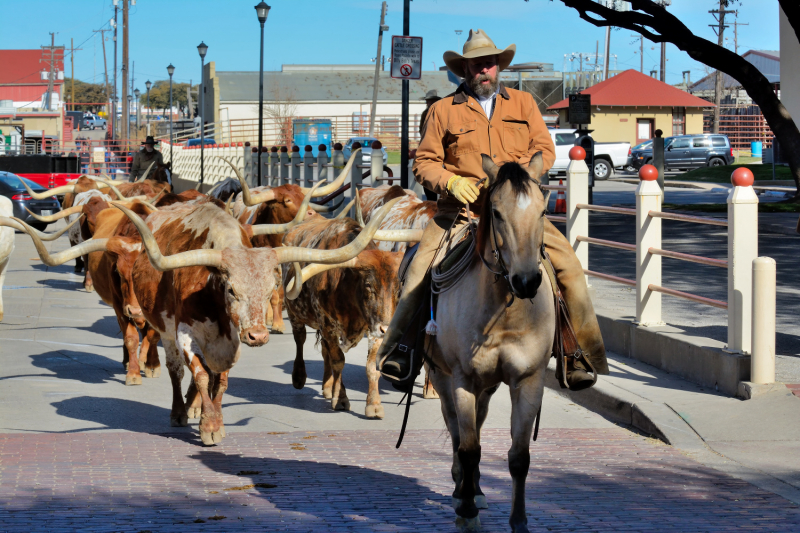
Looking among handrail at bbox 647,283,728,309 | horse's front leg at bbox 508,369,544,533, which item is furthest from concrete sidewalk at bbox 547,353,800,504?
horse's front leg at bbox 508,369,544,533

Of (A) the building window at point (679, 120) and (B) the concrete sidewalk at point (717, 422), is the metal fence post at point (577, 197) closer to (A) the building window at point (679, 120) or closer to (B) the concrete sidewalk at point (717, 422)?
(B) the concrete sidewalk at point (717, 422)

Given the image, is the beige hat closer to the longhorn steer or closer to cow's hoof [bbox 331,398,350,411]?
the longhorn steer

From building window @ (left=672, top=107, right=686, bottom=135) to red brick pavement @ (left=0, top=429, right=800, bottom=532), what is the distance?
55.0 meters

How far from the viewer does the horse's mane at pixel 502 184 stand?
183 inches

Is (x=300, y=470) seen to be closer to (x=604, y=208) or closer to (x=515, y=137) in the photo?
(x=515, y=137)

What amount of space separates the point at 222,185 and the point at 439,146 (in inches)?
401

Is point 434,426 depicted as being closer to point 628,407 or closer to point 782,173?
point 628,407

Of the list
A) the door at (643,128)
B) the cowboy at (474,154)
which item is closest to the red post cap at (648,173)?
the cowboy at (474,154)

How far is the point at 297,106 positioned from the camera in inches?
2815

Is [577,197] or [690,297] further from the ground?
[577,197]

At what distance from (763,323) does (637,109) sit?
174 feet

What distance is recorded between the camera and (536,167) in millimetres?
5051

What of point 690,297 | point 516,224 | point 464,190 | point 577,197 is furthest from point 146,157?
point 516,224

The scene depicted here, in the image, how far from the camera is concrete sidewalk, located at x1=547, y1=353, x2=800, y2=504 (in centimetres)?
647
